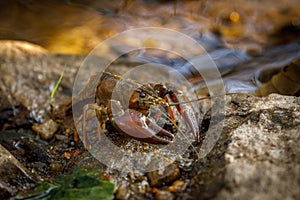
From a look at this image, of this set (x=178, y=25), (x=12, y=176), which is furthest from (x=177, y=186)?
(x=178, y=25)

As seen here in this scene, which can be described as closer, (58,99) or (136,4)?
(58,99)

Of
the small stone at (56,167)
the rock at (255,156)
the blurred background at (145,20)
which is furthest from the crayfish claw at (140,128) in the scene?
the blurred background at (145,20)

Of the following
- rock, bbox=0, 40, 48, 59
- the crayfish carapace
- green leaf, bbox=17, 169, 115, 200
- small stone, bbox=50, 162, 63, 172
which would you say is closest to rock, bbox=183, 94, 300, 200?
the crayfish carapace

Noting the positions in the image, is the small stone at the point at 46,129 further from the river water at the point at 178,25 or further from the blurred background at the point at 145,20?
the blurred background at the point at 145,20

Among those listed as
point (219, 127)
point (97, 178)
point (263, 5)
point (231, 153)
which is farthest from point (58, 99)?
point (263, 5)

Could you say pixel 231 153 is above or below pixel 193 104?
above

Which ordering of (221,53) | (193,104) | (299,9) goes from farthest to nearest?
1. (299,9)
2. (221,53)
3. (193,104)

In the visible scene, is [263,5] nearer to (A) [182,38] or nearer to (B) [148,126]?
(A) [182,38]

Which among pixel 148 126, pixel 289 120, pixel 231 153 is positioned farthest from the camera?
pixel 148 126
